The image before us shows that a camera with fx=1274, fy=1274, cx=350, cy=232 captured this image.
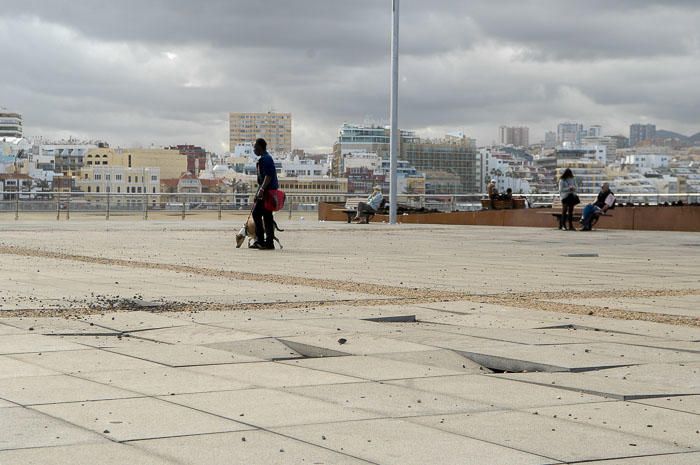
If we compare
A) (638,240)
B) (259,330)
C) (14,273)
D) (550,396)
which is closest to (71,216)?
(638,240)

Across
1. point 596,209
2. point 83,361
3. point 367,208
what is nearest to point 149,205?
point 367,208

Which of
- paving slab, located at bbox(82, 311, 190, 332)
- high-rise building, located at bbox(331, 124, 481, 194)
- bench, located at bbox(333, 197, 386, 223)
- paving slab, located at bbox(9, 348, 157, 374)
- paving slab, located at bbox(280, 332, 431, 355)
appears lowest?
paving slab, located at bbox(9, 348, 157, 374)

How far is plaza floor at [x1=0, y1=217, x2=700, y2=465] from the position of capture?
195 inches

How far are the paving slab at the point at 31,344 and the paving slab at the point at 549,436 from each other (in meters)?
2.98

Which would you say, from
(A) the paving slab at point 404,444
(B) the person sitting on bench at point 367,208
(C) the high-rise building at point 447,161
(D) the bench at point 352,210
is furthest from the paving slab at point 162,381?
(C) the high-rise building at point 447,161

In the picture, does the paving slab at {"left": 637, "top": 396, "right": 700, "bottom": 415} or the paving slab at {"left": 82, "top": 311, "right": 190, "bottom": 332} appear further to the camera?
the paving slab at {"left": 82, "top": 311, "right": 190, "bottom": 332}

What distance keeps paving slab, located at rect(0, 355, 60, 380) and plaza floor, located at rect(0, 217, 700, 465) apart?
0.05 ft

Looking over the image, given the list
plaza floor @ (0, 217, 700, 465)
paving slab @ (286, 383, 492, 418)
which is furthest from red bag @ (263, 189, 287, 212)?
paving slab @ (286, 383, 492, 418)

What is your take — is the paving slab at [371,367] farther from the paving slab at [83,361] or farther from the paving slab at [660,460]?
the paving slab at [660,460]

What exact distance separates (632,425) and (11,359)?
3.56m

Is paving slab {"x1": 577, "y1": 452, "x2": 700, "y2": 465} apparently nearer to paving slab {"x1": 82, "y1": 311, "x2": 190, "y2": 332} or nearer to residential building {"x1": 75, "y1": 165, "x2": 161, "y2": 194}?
paving slab {"x1": 82, "y1": 311, "x2": 190, "y2": 332}

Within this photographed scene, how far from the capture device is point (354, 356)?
743cm

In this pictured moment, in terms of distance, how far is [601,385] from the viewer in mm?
6402

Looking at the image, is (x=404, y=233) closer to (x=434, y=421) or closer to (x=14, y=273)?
(x=14, y=273)
